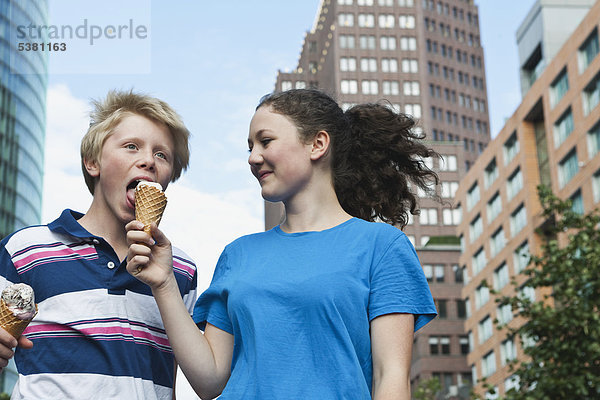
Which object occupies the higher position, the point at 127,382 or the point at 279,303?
the point at 279,303

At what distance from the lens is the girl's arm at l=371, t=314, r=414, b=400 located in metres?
3.59

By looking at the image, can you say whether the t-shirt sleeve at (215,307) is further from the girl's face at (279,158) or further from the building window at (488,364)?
the building window at (488,364)

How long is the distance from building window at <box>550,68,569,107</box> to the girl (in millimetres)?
55755

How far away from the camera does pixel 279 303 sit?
12.4 ft

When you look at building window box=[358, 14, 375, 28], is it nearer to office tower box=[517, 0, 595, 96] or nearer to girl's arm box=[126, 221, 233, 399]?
office tower box=[517, 0, 595, 96]

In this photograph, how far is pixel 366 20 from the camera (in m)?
138

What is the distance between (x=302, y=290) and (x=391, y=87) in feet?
436

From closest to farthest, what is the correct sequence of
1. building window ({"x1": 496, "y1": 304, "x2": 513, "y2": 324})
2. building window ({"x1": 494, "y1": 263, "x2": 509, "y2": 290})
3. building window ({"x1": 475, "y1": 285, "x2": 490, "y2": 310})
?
1. building window ({"x1": 496, "y1": 304, "x2": 513, "y2": 324})
2. building window ({"x1": 494, "y1": 263, "x2": 509, "y2": 290})
3. building window ({"x1": 475, "y1": 285, "x2": 490, "y2": 310})

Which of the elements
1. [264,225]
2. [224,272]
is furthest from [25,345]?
[264,225]

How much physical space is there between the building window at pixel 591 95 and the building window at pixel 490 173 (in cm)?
1968

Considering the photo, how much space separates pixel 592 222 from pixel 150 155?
16.0 meters

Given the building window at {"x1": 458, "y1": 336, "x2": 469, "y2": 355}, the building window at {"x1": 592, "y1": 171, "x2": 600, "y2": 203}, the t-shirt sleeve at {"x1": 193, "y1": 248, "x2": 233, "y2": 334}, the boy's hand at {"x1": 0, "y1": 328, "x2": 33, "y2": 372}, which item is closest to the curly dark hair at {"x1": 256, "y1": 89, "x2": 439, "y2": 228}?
the t-shirt sleeve at {"x1": 193, "y1": 248, "x2": 233, "y2": 334}

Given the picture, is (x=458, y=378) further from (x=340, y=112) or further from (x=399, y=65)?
(x=340, y=112)

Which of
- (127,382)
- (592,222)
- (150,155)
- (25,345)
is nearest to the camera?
(25,345)
